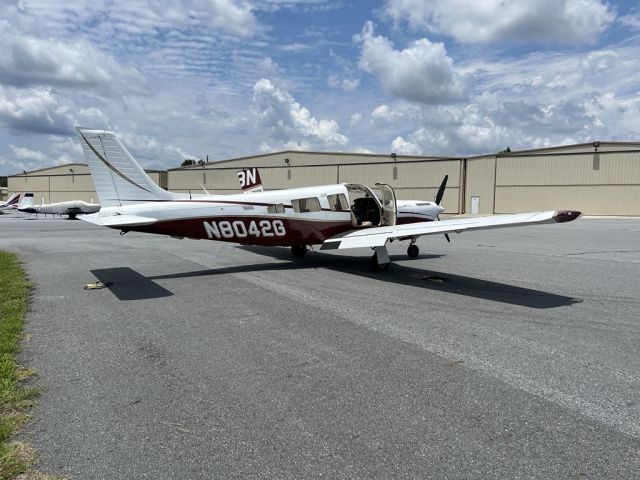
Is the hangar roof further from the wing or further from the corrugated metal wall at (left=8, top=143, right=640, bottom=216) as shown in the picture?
the wing

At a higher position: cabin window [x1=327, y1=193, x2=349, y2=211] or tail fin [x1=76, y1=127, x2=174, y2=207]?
tail fin [x1=76, y1=127, x2=174, y2=207]

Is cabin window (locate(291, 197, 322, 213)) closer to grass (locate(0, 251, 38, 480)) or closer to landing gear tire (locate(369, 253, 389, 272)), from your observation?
landing gear tire (locate(369, 253, 389, 272))

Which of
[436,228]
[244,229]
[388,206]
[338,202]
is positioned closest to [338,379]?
[436,228]

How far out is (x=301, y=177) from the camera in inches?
2271

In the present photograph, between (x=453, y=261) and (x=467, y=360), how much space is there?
8574 mm

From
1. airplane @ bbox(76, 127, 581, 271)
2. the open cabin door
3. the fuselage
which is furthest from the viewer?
the open cabin door

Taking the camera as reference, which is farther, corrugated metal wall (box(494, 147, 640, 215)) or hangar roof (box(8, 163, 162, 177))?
hangar roof (box(8, 163, 162, 177))

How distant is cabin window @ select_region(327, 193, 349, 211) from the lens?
1276cm

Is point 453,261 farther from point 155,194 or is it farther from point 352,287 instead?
point 155,194

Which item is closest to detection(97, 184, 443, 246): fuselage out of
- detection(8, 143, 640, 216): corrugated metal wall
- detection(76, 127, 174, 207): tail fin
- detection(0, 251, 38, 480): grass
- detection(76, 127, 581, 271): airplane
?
detection(76, 127, 581, 271): airplane

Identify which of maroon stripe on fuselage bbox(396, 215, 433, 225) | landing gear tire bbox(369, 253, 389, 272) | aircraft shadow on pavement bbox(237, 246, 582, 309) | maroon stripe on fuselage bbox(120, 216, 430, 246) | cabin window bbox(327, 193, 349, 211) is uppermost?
cabin window bbox(327, 193, 349, 211)

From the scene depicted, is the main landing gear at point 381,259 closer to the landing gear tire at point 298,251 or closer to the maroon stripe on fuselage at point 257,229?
the maroon stripe on fuselage at point 257,229

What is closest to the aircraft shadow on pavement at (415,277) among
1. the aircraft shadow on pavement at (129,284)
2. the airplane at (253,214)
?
the aircraft shadow on pavement at (129,284)

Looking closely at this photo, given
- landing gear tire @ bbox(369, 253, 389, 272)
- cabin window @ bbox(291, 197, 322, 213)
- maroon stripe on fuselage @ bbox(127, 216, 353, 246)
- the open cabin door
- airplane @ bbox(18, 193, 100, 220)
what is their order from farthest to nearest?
airplane @ bbox(18, 193, 100, 220) < the open cabin door < cabin window @ bbox(291, 197, 322, 213) < landing gear tire @ bbox(369, 253, 389, 272) < maroon stripe on fuselage @ bbox(127, 216, 353, 246)
